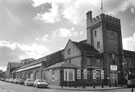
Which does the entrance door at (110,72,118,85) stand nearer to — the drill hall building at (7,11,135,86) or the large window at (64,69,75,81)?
the drill hall building at (7,11,135,86)

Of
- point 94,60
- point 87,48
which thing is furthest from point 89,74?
point 87,48

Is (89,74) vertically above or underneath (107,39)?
underneath

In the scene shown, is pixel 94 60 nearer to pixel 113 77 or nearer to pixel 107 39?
pixel 107 39

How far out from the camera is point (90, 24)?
158 ft

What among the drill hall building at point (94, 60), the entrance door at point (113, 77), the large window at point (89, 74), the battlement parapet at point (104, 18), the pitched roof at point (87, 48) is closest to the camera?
the drill hall building at point (94, 60)

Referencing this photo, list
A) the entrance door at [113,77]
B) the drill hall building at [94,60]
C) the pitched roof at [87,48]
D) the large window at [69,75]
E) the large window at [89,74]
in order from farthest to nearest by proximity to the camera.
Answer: the entrance door at [113,77]
the pitched roof at [87,48]
the large window at [89,74]
the drill hall building at [94,60]
the large window at [69,75]

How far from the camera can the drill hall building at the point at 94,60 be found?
129 ft

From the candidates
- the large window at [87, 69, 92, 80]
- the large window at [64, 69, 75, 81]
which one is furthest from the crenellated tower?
the large window at [64, 69, 75, 81]

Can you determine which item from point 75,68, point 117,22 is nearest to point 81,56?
point 75,68

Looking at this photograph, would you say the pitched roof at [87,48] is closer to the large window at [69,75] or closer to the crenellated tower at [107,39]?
the crenellated tower at [107,39]

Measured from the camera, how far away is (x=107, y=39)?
146 feet

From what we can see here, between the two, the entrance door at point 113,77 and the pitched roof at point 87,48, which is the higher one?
the pitched roof at point 87,48

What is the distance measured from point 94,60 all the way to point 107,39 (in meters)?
6.45

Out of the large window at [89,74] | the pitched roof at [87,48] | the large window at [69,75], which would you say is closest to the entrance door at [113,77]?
A: the large window at [89,74]
